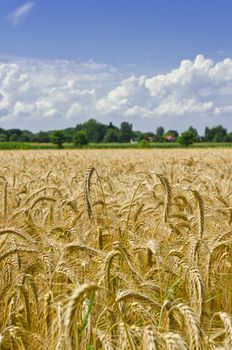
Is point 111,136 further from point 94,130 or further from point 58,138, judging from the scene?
point 58,138

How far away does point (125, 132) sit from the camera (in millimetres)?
129000

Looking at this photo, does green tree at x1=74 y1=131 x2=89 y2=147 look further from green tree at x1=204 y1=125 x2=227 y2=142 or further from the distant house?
green tree at x1=204 y1=125 x2=227 y2=142

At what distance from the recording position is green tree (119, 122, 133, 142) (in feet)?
415

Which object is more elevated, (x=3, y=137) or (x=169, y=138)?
(x=3, y=137)

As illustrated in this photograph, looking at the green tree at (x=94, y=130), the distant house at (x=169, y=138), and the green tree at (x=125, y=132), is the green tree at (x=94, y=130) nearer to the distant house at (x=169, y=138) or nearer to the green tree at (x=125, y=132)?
the green tree at (x=125, y=132)

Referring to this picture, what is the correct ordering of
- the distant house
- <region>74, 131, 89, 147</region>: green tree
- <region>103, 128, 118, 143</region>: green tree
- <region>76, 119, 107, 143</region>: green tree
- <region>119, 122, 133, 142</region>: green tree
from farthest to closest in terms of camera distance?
<region>76, 119, 107, 143</region>: green tree, <region>119, 122, 133, 142</region>: green tree, <region>103, 128, 118, 143</region>: green tree, the distant house, <region>74, 131, 89, 147</region>: green tree

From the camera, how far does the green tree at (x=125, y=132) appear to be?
415 ft

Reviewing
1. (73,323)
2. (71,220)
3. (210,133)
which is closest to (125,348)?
(73,323)

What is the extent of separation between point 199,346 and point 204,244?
3.88 feet

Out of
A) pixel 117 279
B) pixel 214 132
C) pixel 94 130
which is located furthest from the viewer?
pixel 94 130

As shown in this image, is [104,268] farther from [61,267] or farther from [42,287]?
[42,287]

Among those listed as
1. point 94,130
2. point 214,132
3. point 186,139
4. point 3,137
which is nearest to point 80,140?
point 186,139

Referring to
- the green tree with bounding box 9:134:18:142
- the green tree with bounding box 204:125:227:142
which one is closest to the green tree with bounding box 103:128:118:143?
the green tree with bounding box 9:134:18:142

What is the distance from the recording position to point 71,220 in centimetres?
331
